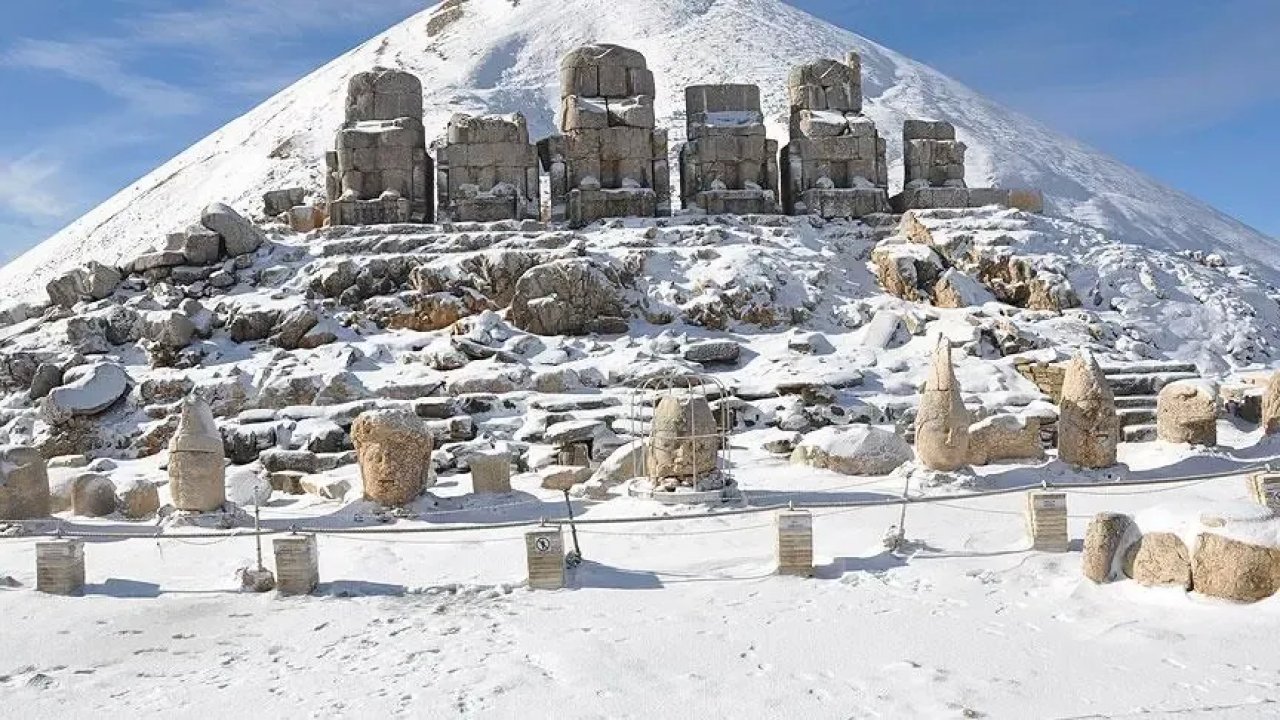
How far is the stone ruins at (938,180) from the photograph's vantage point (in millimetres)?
23172

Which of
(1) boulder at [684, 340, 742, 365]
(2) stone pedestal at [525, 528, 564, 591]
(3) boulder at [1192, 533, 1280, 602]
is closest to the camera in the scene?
(3) boulder at [1192, 533, 1280, 602]

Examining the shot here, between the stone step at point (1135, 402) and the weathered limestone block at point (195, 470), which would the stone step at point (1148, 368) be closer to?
the stone step at point (1135, 402)

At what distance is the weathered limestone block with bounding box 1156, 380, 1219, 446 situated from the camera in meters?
13.1

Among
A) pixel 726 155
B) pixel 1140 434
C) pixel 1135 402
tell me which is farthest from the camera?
pixel 726 155

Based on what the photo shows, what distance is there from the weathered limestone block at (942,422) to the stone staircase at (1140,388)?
3.65 meters

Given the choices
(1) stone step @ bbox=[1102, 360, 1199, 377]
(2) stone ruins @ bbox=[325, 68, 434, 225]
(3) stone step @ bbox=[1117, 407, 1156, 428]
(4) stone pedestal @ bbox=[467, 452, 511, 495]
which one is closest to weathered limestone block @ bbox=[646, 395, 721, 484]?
(4) stone pedestal @ bbox=[467, 452, 511, 495]

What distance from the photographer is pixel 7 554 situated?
33.2ft

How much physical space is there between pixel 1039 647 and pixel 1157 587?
129 centimetres

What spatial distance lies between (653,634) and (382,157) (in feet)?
57.4

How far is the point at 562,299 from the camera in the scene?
740 inches

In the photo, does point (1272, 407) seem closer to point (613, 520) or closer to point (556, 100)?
point (613, 520)

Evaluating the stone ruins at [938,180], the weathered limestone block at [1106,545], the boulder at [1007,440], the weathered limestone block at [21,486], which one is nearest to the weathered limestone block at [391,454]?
the weathered limestone block at [21,486]

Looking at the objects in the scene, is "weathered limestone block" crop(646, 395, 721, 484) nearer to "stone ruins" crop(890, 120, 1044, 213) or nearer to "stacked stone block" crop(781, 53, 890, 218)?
"stacked stone block" crop(781, 53, 890, 218)

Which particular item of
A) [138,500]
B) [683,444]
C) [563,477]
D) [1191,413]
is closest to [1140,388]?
[1191,413]
